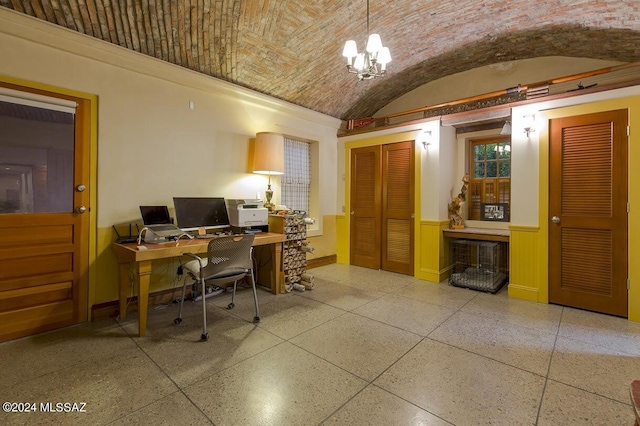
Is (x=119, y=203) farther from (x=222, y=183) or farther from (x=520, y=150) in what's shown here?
(x=520, y=150)

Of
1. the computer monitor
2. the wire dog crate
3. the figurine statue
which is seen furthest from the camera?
A: the figurine statue

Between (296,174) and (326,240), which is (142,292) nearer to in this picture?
(296,174)

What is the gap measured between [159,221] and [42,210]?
962 mm

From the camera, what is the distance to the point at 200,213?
11.5ft

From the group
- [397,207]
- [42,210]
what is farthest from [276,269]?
[42,210]

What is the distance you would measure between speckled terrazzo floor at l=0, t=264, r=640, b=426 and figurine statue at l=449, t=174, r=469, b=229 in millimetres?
1554

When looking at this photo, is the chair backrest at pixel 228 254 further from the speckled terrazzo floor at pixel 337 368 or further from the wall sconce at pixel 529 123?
the wall sconce at pixel 529 123

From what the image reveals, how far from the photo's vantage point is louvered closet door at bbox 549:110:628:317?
120 inches

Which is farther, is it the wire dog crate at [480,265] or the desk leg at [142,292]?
the wire dog crate at [480,265]

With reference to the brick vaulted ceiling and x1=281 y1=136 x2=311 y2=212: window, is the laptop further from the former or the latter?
x1=281 y1=136 x2=311 y2=212: window

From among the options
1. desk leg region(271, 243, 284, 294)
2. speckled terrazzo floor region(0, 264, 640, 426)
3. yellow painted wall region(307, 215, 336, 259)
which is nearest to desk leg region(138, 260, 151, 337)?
speckled terrazzo floor region(0, 264, 640, 426)

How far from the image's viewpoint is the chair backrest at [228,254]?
8.47ft

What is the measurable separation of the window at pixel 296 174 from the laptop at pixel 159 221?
2.03m

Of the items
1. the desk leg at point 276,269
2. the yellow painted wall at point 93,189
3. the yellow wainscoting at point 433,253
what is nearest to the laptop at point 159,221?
the yellow painted wall at point 93,189
